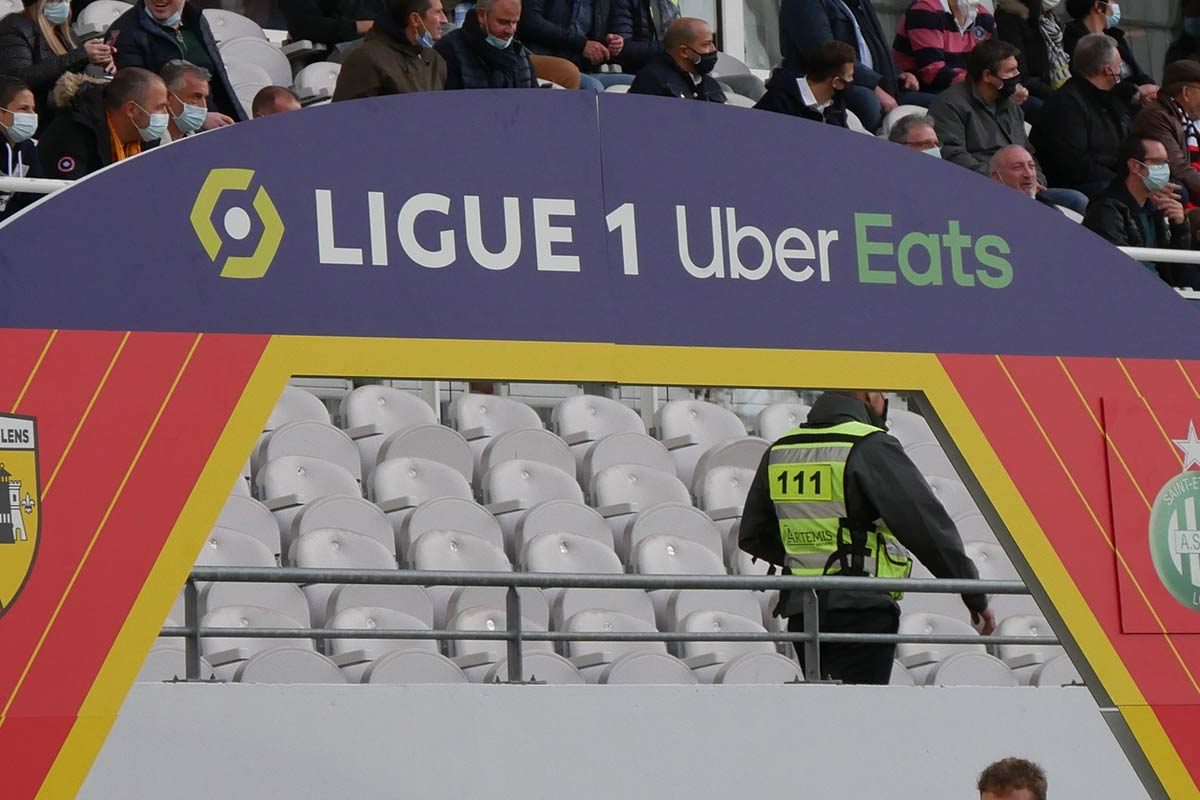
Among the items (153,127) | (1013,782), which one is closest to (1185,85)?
(153,127)

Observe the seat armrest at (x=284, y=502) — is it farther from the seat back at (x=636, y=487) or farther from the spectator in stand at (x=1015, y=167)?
the spectator in stand at (x=1015, y=167)

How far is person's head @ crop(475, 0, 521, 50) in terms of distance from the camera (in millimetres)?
8562

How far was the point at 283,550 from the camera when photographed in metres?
7.75

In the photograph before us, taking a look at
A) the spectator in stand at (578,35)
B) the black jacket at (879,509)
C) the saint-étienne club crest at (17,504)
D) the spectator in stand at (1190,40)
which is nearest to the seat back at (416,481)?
the black jacket at (879,509)

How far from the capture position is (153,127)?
23.5ft

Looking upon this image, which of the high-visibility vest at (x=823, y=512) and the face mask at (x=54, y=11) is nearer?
the high-visibility vest at (x=823, y=512)

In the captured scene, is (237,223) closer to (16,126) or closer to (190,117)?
(16,126)

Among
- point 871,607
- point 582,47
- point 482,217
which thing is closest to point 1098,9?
point 582,47

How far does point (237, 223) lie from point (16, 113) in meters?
3.39

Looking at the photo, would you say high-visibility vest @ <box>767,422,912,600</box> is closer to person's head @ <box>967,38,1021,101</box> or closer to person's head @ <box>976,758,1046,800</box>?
person's head @ <box>976,758,1046,800</box>

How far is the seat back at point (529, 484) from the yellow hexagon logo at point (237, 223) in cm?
436

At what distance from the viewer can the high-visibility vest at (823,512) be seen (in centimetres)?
619

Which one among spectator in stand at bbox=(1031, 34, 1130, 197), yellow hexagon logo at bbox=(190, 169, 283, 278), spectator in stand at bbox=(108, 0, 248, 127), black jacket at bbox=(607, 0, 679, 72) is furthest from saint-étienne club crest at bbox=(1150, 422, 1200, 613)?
black jacket at bbox=(607, 0, 679, 72)

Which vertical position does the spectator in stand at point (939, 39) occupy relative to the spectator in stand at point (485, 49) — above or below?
above
